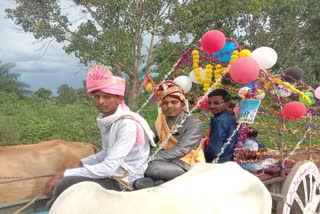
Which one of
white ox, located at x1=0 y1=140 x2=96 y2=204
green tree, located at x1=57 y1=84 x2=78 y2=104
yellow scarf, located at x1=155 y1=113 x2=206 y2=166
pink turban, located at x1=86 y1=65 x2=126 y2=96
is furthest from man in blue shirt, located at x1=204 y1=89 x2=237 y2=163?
green tree, located at x1=57 y1=84 x2=78 y2=104

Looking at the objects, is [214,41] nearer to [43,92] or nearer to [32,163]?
[32,163]

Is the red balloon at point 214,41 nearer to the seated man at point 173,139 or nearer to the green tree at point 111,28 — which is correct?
the seated man at point 173,139

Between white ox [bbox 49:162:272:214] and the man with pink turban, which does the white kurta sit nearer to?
the man with pink turban

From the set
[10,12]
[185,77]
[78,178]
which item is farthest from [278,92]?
[10,12]

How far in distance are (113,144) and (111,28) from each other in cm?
899

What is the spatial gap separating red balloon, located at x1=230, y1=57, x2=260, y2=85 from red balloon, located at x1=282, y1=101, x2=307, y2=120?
0.66m

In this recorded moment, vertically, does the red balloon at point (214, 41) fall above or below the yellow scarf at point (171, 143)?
above

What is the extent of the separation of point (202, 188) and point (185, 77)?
271 centimetres

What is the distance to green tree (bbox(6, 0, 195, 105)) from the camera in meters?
11.4

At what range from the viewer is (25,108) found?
14.0m

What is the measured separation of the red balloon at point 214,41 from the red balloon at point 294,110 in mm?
868

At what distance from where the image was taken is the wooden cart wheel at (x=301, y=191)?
13.1ft

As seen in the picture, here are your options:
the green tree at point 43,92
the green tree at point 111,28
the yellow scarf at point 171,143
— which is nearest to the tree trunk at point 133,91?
the green tree at point 111,28

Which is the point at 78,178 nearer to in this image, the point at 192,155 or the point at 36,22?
the point at 192,155
